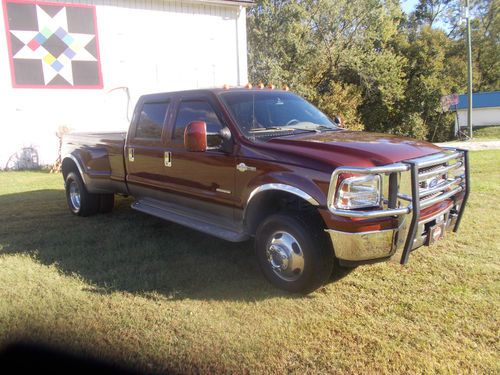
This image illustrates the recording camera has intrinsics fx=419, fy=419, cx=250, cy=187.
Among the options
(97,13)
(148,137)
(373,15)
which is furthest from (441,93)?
(148,137)

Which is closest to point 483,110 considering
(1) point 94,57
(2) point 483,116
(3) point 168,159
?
(2) point 483,116

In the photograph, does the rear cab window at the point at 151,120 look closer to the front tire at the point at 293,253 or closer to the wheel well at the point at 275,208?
the wheel well at the point at 275,208

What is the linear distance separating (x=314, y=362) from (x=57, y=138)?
1190 centimetres

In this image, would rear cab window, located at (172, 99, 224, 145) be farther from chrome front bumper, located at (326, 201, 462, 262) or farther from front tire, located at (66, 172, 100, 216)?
front tire, located at (66, 172, 100, 216)

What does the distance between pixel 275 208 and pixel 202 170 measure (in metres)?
0.95

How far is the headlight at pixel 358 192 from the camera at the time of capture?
3215 mm

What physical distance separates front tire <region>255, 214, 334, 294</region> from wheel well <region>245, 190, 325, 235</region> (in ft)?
0.37

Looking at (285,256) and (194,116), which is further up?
(194,116)

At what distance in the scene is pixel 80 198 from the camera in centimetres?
641

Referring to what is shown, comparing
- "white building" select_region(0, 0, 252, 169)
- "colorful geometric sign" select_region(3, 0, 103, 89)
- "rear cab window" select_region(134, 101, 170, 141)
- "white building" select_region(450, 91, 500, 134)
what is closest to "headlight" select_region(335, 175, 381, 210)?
"rear cab window" select_region(134, 101, 170, 141)

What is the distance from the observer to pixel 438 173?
11.9 feet

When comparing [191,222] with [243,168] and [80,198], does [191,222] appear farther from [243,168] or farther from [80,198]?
[80,198]

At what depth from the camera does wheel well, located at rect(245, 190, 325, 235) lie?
3.62m

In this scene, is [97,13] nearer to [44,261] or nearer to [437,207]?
[44,261]
